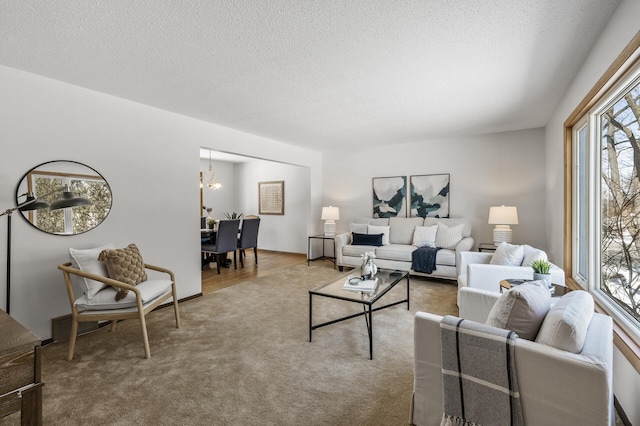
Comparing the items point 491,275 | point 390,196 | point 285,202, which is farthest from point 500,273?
point 285,202

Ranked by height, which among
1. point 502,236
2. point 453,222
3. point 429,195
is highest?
point 429,195

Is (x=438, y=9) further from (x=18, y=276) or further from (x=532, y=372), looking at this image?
(x=18, y=276)

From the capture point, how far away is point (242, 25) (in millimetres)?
1908

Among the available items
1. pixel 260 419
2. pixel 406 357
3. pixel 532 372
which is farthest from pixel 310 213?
pixel 532 372

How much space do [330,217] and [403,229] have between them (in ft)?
4.63

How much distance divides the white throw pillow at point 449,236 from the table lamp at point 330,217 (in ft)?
6.30

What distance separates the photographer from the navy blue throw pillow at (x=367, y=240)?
5.17 m

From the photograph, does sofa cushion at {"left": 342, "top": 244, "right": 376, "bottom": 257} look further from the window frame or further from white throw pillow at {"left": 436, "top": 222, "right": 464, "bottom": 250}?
the window frame

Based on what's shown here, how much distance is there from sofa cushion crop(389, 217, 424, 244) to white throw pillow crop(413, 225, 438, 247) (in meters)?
0.19

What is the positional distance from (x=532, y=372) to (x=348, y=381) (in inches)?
46.2

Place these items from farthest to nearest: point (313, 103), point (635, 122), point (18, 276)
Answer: point (313, 103)
point (18, 276)
point (635, 122)

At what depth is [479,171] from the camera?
504 centimetres

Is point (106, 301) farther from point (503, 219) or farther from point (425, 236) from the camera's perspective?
point (503, 219)

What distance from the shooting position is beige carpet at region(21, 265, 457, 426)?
174 centimetres
